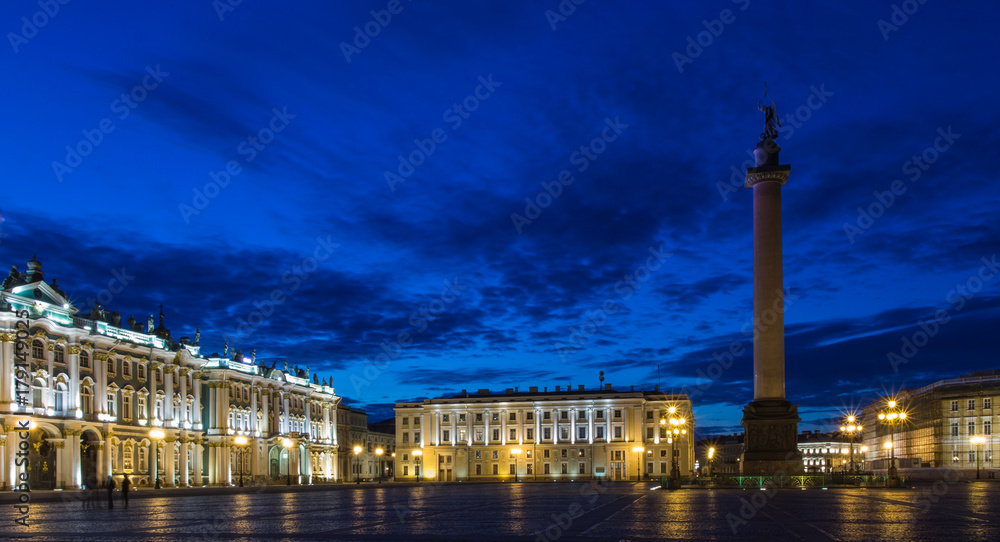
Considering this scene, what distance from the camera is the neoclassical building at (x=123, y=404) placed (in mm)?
64062

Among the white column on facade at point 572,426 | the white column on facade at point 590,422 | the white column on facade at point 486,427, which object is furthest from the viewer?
the white column on facade at point 486,427

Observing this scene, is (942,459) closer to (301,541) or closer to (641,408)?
(641,408)

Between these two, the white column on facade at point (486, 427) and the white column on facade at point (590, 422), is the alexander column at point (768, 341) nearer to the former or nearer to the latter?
the white column on facade at point (590, 422)

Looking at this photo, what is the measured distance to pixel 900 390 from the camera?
135 m

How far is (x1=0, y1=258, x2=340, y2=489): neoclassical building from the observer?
6406cm

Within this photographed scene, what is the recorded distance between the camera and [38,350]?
6600 centimetres

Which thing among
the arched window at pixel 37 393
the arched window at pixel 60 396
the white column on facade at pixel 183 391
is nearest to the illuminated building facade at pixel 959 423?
the white column on facade at pixel 183 391

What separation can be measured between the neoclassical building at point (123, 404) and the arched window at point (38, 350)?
0.07 m

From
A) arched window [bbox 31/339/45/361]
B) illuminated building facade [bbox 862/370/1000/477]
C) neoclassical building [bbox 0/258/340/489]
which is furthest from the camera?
illuminated building facade [bbox 862/370/1000/477]

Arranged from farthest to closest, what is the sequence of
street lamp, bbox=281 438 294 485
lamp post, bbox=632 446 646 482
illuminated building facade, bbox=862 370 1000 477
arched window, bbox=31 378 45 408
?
lamp post, bbox=632 446 646 482
illuminated building facade, bbox=862 370 1000 477
street lamp, bbox=281 438 294 485
arched window, bbox=31 378 45 408

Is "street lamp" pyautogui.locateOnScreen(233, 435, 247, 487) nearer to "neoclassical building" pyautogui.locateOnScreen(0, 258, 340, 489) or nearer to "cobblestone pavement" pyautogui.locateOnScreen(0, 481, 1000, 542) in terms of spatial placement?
"neoclassical building" pyautogui.locateOnScreen(0, 258, 340, 489)

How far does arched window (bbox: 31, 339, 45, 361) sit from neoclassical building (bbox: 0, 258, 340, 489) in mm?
69

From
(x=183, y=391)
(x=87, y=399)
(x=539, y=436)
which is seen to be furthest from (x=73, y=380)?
(x=539, y=436)

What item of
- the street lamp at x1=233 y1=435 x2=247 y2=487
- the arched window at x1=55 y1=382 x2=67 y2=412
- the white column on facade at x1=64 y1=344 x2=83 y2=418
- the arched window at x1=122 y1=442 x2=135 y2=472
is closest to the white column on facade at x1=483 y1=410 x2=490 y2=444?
the street lamp at x1=233 y1=435 x2=247 y2=487
